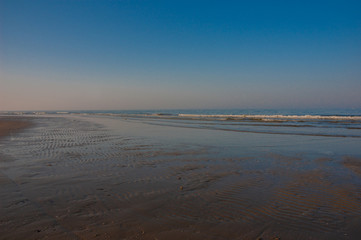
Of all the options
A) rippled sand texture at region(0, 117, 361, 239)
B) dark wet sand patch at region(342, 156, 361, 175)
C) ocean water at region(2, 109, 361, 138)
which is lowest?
rippled sand texture at region(0, 117, 361, 239)

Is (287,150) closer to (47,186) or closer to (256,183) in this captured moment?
(256,183)

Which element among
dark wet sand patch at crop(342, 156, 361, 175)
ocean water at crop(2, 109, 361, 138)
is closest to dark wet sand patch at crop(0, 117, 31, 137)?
ocean water at crop(2, 109, 361, 138)

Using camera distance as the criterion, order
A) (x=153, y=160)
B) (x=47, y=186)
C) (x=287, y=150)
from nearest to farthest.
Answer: (x=47, y=186) → (x=153, y=160) → (x=287, y=150)

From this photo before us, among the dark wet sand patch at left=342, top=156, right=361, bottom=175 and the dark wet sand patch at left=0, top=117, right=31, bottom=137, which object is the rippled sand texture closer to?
the dark wet sand patch at left=342, top=156, right=361, bottom=175

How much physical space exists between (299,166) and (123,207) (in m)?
6.81

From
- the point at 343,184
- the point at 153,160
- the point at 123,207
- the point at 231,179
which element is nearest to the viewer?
the point at 123,207

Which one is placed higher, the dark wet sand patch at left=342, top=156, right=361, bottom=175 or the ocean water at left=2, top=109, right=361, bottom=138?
the ocean water at left=2, top=109, right=361, bottom=138

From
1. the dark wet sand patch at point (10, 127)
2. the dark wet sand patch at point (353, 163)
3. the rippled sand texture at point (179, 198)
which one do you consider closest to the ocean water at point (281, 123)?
the dark wet sand patch at point (353, 163)

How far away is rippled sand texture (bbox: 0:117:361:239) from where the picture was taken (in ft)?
12.9

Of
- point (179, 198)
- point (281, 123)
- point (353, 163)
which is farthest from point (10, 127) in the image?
point (281, 123)

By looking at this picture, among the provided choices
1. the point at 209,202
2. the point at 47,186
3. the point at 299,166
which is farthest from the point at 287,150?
the point at 47,186

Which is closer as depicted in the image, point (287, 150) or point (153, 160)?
point (153, 160)

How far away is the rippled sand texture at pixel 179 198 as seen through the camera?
3.93 meters

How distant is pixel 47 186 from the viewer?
6.06 m
